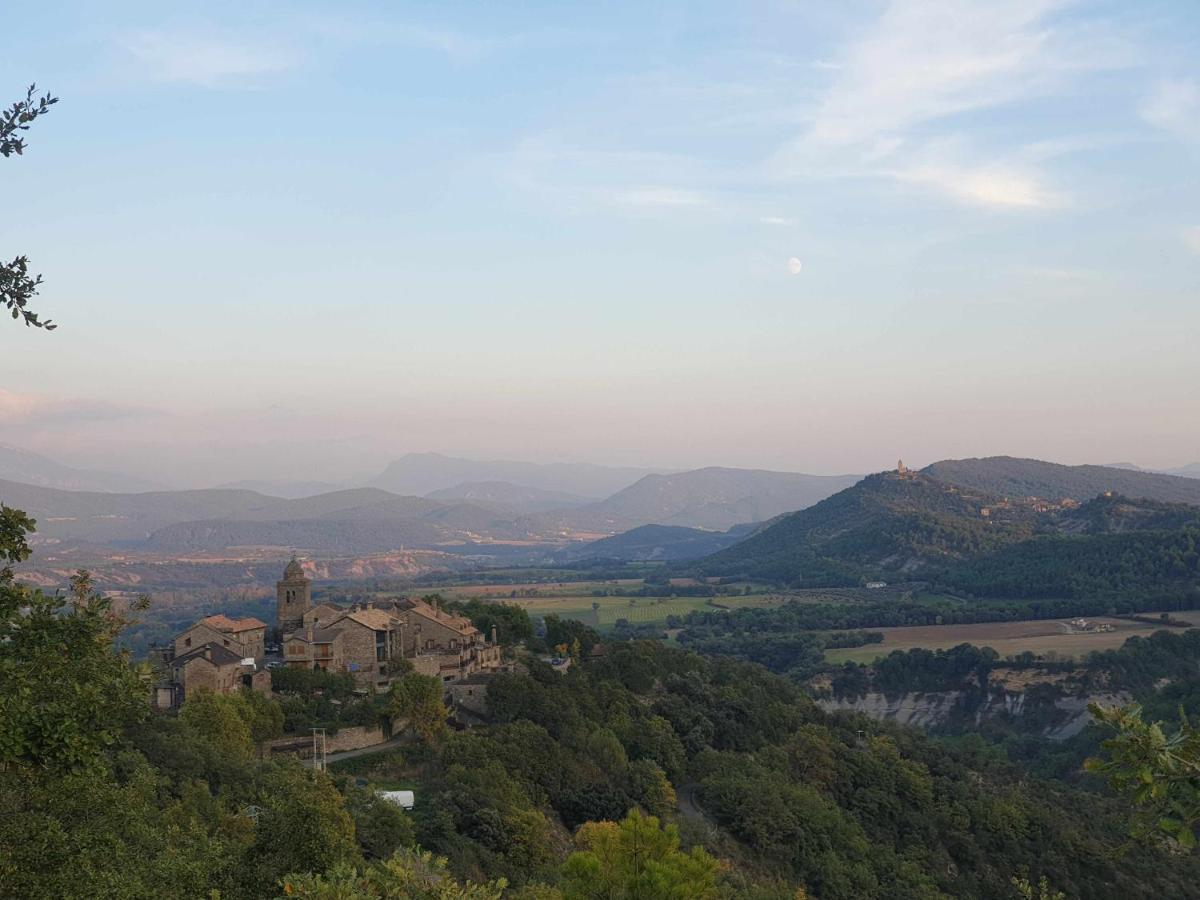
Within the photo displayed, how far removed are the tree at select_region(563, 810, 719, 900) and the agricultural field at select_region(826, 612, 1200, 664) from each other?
255 ft

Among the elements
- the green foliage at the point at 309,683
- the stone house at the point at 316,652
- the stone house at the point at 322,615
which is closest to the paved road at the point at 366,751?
the green foliage at the point at 309,683

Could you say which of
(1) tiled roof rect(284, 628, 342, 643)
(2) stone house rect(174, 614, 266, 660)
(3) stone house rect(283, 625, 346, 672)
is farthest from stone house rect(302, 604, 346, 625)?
(2) stone house rect(174, 614, 266, 660)

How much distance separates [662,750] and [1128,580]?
94.9 meters

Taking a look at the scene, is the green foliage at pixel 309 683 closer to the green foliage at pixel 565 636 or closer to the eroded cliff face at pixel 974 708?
the green foliage at pixel 565 636

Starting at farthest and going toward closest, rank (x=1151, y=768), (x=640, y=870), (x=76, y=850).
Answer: (x=640, y=870) < (x=76, y=850) < (x=1151, y=768)

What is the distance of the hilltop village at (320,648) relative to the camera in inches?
1619

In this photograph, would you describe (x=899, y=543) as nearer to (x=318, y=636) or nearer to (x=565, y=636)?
(x=565, y=636)

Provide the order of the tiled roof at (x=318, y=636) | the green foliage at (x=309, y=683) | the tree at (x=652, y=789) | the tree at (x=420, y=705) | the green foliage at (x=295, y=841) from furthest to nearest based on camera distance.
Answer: the tiled roof at (x=318, y=636) < the green foliage at (x=309, y=683) < the tree at (x=652, y=789) < the tree at (x=420, y=705) < the green foliage at (x=295, y=841)

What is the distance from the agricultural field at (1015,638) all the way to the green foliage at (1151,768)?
296 feet

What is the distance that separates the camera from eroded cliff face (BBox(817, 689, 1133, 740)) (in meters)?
81.1

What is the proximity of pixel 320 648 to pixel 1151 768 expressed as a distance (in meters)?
41.9

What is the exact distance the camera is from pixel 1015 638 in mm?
100438

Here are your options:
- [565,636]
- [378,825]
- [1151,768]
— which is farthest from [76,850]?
[565,636]

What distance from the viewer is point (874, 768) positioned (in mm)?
51469
